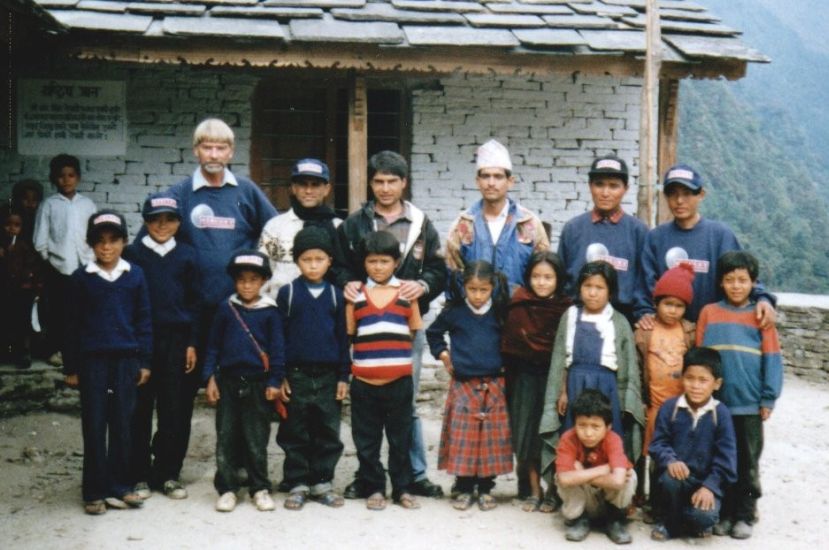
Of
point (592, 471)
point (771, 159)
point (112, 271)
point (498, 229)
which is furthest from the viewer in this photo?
point (771, 159)

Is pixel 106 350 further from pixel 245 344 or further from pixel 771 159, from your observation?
pixel 771 159

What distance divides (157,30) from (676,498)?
501cm

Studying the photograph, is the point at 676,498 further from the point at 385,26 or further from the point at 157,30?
the point at 157,30

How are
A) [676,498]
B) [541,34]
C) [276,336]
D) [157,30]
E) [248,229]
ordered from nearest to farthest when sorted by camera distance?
[676,498]
[276,336]
[248,229]
[157,30]
[541,34]

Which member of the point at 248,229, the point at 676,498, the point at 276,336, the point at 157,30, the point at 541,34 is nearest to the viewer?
the point at 676,498

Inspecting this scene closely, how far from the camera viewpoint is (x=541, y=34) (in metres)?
7.12

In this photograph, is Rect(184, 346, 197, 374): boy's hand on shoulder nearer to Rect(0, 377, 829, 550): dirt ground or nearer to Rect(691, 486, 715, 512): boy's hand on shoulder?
Rect(0, 377, 829, 550): dirt ground

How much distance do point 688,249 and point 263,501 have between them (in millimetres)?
2661

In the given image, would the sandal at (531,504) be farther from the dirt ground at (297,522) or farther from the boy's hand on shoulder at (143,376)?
the boy's hand on shoulder at (143,376)

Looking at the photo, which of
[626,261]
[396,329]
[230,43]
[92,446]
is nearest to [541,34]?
[230,43]

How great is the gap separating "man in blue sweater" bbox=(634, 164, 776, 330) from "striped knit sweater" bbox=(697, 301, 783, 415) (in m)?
0.22

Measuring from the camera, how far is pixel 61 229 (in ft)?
22.2

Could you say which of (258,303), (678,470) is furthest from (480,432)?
(258,303)

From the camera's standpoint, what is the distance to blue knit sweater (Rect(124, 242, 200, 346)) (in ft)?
15.3
